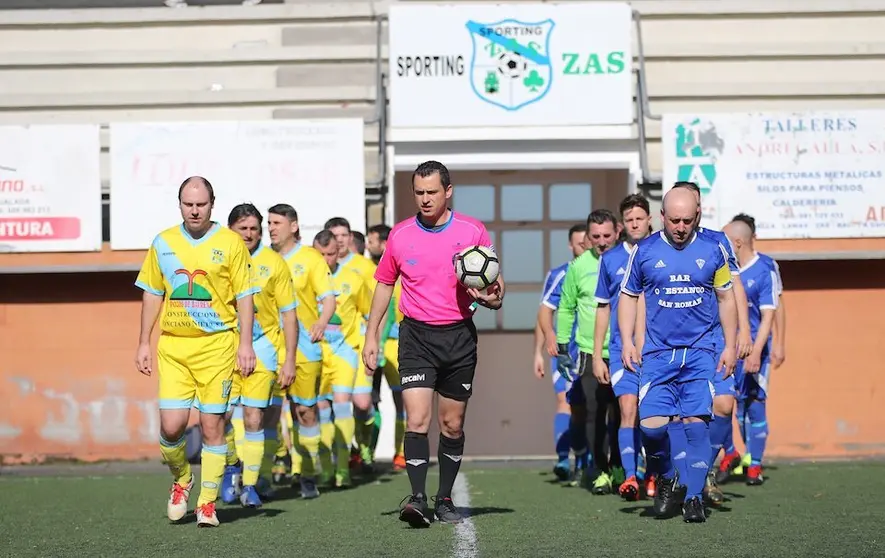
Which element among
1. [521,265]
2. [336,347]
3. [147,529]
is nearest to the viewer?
[147,529]

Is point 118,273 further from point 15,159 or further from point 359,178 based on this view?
point 359,178

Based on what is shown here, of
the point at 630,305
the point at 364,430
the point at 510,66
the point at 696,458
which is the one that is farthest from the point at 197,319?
the point at 510,66

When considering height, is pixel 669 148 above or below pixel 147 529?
above

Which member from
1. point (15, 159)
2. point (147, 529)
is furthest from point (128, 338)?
point (147, 529)

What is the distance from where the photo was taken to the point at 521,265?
58.0 ft

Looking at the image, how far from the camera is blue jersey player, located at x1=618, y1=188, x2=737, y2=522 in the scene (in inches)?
351

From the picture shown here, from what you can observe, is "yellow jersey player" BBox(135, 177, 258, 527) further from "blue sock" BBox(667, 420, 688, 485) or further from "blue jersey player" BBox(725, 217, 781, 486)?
"blue jersey player" BBox(725, 217, 781, 486)

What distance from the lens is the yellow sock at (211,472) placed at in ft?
29.5

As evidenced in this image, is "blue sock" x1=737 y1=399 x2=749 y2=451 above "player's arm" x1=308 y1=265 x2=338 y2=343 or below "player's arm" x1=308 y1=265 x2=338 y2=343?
below

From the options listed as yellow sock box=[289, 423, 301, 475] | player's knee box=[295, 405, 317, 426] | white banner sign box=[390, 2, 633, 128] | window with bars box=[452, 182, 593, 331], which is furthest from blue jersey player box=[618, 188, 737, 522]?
window with bars box=[452, 182, 593, 331]

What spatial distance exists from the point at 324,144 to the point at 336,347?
10.4 ft

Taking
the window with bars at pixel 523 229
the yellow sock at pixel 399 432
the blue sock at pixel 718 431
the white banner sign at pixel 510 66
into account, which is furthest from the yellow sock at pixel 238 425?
the window with bars at pixel 523 229

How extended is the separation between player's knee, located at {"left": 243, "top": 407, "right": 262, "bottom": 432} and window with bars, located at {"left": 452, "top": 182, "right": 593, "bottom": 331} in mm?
7477

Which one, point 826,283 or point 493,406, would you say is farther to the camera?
point 493,406
